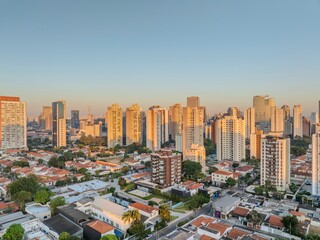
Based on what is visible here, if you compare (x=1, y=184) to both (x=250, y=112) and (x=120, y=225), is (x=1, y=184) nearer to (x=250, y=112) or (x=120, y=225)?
(x=120, y=225)

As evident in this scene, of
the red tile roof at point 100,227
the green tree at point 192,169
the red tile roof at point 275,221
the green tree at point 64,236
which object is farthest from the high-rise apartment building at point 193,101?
the green tree at point 64,236

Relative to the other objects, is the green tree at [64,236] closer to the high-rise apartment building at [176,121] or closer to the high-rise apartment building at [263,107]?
the high-rise apartment building at [176,121]

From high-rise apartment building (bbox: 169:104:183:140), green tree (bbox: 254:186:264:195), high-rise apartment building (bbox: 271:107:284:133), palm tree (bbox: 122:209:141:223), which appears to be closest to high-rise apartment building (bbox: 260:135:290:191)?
green tree (bbox: 254:186:264:195)

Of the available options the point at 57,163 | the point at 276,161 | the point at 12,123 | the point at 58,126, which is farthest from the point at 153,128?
the point at 12,123

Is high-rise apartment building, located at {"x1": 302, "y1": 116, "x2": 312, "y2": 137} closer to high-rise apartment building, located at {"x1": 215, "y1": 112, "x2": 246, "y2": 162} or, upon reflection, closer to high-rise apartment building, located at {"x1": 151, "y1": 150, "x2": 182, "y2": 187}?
high-rise apartment building, located at {"x1": 215, "y1": 112, "x2": 246, "y2": 162}

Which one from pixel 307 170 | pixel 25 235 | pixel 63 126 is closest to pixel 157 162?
pixel 25 235

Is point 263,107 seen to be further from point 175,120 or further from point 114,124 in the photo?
point 114,124
